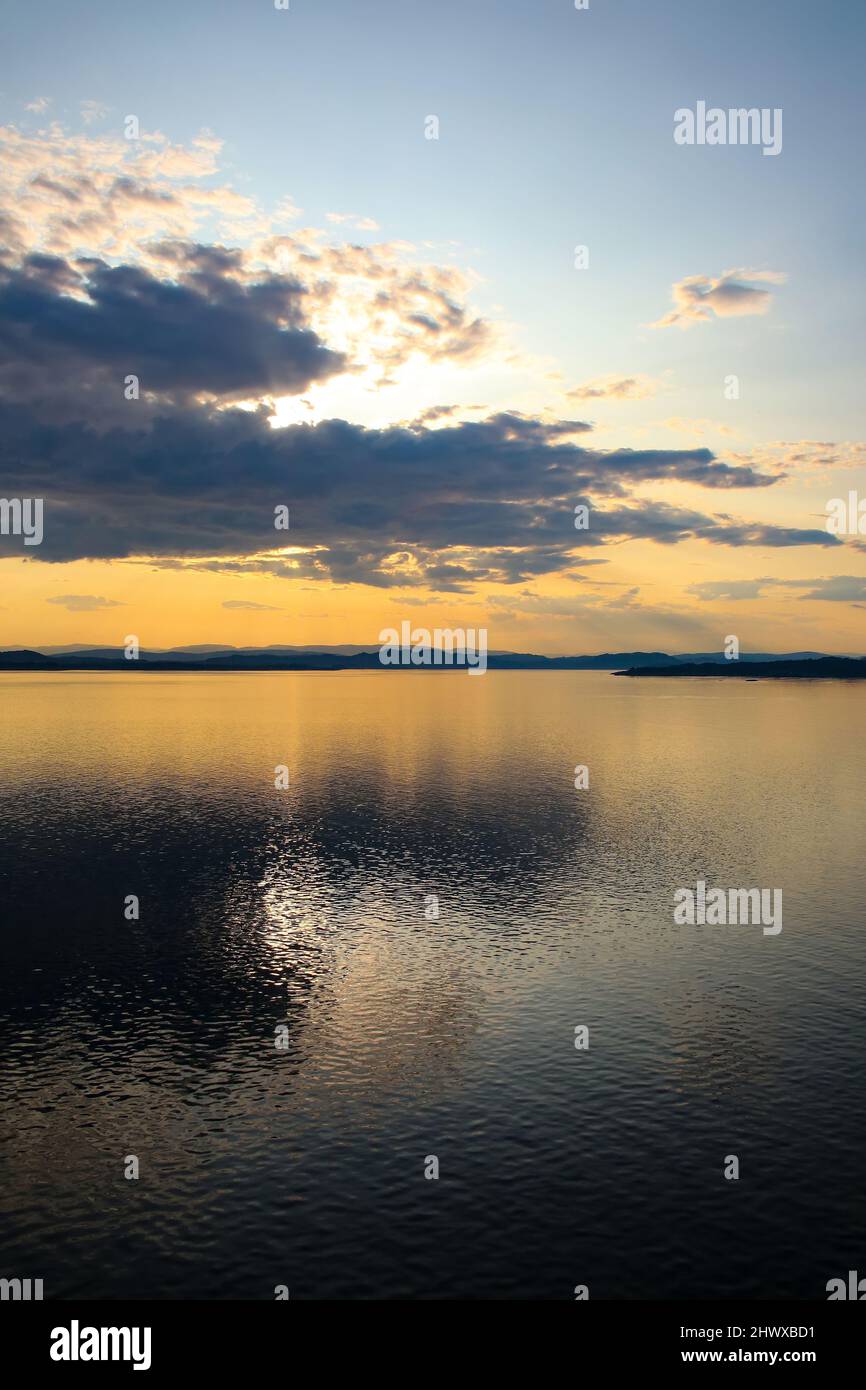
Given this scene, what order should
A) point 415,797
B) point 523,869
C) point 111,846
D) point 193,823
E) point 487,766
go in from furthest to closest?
point 487,766
point 415,797
point 193,823
point 111,846
point 523,869

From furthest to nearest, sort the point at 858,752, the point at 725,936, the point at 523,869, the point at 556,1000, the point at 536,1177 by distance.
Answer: the point at 858,752, the point at 523,869, the point at 725,936, the point at 556,1000, the point at 536,1177

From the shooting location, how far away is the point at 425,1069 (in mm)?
47969

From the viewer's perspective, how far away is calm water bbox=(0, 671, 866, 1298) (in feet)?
109

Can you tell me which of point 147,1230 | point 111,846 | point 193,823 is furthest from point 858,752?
point 147,1230

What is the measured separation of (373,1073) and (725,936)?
118 ft

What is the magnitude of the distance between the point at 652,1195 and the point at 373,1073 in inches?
649

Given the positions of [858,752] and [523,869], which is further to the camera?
[858,752]

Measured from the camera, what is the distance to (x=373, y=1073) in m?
47.8

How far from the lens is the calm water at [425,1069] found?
3334cm

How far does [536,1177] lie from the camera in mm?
37688

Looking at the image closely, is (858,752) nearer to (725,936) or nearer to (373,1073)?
(725,936)

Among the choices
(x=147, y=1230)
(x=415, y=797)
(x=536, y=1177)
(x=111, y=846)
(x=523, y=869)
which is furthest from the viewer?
(x=415, y=797)

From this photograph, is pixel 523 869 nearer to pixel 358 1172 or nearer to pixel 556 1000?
pixel 556 1000
